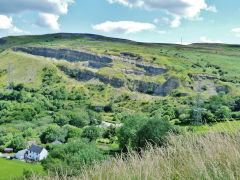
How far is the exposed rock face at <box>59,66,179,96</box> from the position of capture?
87375mm

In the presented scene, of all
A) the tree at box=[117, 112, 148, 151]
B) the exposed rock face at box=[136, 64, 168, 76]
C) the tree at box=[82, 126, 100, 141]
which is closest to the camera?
the tree at box=[117, 112, 148, 151]

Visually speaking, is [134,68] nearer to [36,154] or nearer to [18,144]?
[18,144]

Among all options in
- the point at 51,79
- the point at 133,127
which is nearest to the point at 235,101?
the point at 133,127

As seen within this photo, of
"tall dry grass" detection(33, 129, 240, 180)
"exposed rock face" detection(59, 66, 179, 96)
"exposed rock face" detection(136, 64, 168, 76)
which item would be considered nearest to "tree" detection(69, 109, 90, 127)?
"exposed rock face" detection(59, 66, 179, 96)

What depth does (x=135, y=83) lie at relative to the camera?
320 feet

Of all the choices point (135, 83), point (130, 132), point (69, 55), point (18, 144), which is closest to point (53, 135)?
point (18, 144)

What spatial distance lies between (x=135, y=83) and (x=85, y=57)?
36037 mm

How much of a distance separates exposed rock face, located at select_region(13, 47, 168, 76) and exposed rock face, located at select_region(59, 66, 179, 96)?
333 inches

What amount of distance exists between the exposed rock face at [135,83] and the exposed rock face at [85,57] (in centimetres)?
846

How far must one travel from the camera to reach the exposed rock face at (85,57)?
10238 centimetres

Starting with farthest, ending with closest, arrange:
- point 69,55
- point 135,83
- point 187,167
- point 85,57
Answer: point 69,55, point 85,57, point 135,83, point 187,167

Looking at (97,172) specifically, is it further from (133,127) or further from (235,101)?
(235,101)

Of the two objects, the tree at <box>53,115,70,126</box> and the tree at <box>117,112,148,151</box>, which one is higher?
the tree at <box>117,112,148,151</box>

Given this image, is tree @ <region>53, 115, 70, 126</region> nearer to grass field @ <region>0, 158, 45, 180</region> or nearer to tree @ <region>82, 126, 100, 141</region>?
tree @ <region>82, 126, 100, 141</region>
